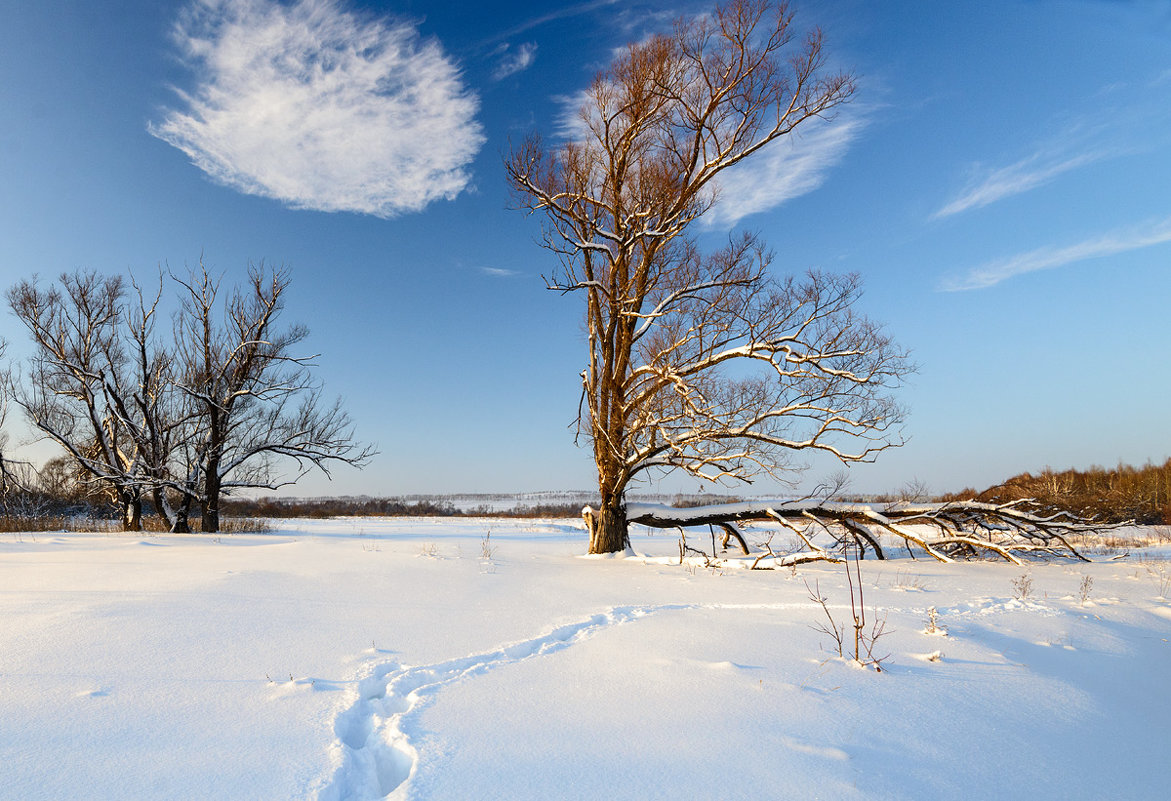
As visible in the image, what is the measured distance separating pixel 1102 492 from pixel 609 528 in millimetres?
16813

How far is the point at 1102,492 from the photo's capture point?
17.1 meters

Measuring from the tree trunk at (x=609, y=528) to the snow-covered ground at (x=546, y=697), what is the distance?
5.02 m

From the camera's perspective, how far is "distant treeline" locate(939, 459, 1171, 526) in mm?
13602

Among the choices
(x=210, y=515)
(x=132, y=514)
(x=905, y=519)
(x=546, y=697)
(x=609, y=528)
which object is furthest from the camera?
(x=132, y=514)

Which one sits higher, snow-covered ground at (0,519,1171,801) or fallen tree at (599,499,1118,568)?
fallen tree at (599,499,1118,568)

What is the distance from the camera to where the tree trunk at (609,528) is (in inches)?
409

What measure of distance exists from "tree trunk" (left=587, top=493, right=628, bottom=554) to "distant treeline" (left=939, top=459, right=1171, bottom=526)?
873 centimetres

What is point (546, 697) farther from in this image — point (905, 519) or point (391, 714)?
point (905, 519)

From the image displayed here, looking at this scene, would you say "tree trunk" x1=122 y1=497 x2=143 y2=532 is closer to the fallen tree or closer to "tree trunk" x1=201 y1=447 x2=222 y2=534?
"tree trunk" x1=201 y1=447 x2=222 y2=534

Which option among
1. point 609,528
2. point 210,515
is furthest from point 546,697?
point 210,515

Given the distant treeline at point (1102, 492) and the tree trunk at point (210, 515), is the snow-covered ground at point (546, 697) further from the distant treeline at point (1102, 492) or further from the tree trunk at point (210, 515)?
the tree trunk at point (210, 515)

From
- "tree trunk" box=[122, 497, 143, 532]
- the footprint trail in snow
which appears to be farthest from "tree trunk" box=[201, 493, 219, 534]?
the footprint trail in snow

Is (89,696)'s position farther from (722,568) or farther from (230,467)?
(230,467)

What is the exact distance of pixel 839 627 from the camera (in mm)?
4238
